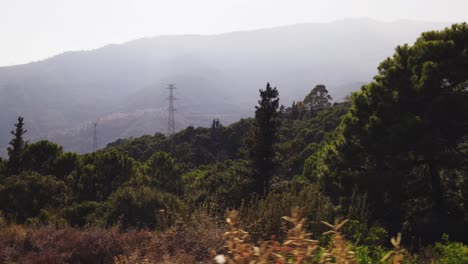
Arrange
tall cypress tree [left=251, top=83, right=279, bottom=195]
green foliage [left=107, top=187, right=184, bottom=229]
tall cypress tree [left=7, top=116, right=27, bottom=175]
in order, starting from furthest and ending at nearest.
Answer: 1. tall cypress tree [left=7, top=116, right=27, bottom=175]
2. tall cypress tree [left=251, top=83, right=279, bottom=195]
3. green foliage [left=107, top=187, right=184, bottom=229]

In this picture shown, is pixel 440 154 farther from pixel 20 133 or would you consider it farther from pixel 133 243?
pixel 20 133

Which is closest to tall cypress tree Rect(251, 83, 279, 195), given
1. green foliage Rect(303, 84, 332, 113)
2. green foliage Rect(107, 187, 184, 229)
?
green foliage Rect(107, 187, 184, 229)

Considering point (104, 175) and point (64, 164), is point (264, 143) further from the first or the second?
point (64, 164)

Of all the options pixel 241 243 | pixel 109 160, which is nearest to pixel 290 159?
pixel 109 160

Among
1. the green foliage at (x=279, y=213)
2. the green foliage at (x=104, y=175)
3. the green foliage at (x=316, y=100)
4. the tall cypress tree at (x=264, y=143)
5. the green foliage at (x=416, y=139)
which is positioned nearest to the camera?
the green foliage at (x=279, y=213)

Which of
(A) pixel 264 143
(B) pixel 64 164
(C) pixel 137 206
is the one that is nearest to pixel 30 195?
(B) pixel 64 164

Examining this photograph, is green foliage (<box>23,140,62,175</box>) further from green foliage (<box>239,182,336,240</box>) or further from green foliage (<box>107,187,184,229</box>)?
green foliage (<box>239,182,336,240</box>)

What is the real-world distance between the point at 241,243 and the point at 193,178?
2817 cm

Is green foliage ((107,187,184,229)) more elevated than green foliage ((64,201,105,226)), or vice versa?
green foliage ((107,187,184,229))

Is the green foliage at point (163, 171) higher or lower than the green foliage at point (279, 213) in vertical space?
lower

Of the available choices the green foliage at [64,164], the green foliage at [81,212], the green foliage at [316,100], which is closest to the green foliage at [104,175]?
the green foliage at [64,164]

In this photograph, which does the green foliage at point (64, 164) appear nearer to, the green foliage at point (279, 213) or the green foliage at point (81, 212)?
the green foliage at point (81, 212)

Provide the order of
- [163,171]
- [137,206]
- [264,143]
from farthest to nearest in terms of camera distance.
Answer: [163,171] → [264,143] → [137,206]

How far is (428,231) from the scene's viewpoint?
11164 millimetres
